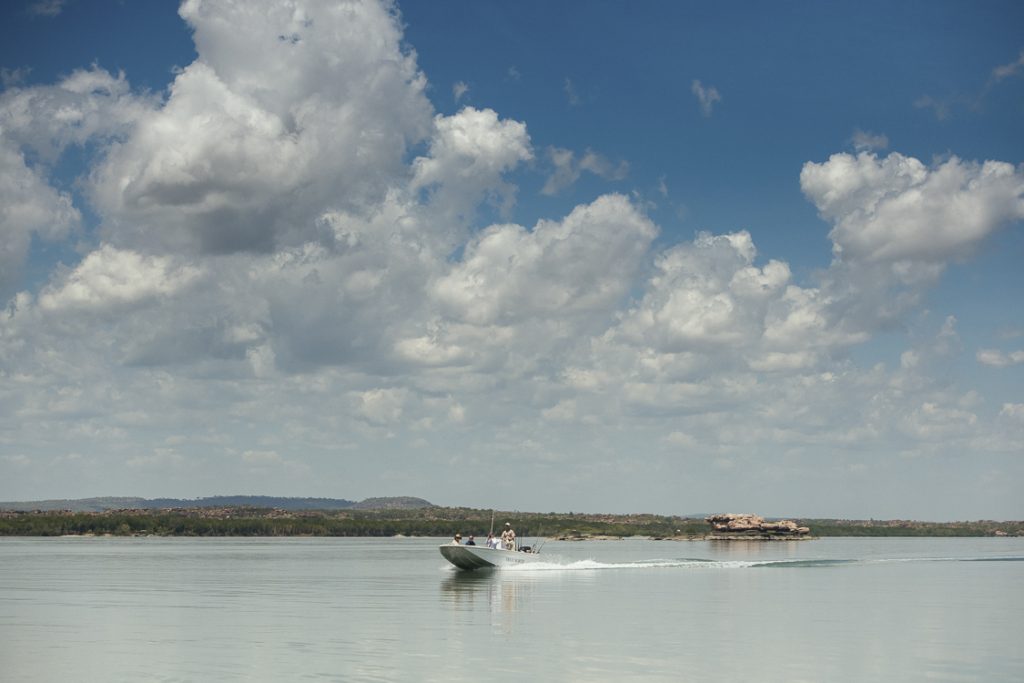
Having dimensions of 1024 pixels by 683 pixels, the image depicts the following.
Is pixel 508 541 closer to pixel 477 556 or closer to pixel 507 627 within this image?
pixel 477 556

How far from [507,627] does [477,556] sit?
1491 inches

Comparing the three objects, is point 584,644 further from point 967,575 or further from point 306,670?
point 967,575

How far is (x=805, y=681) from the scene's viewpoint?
35.0 metres

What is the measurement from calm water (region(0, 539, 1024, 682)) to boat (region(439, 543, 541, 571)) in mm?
1049

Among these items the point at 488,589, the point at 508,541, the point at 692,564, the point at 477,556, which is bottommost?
the point at 488,589

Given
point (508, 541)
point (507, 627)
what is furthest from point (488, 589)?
point (507, 627)

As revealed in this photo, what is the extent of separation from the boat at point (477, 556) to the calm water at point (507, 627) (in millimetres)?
1049

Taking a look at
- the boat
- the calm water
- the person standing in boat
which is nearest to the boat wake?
the boat

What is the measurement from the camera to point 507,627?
49.7 m

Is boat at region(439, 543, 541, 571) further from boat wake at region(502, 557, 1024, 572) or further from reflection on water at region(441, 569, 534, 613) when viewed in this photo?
boat wake at region(502, 557, 1024, 572)

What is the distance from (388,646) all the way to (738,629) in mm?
15818

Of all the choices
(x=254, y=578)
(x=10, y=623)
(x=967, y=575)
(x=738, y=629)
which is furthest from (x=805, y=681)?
(x=967, y=575)

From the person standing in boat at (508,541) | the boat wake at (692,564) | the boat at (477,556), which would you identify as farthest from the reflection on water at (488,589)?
the person standing in boat at (508,541)

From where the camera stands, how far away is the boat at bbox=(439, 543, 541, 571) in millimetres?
86688
